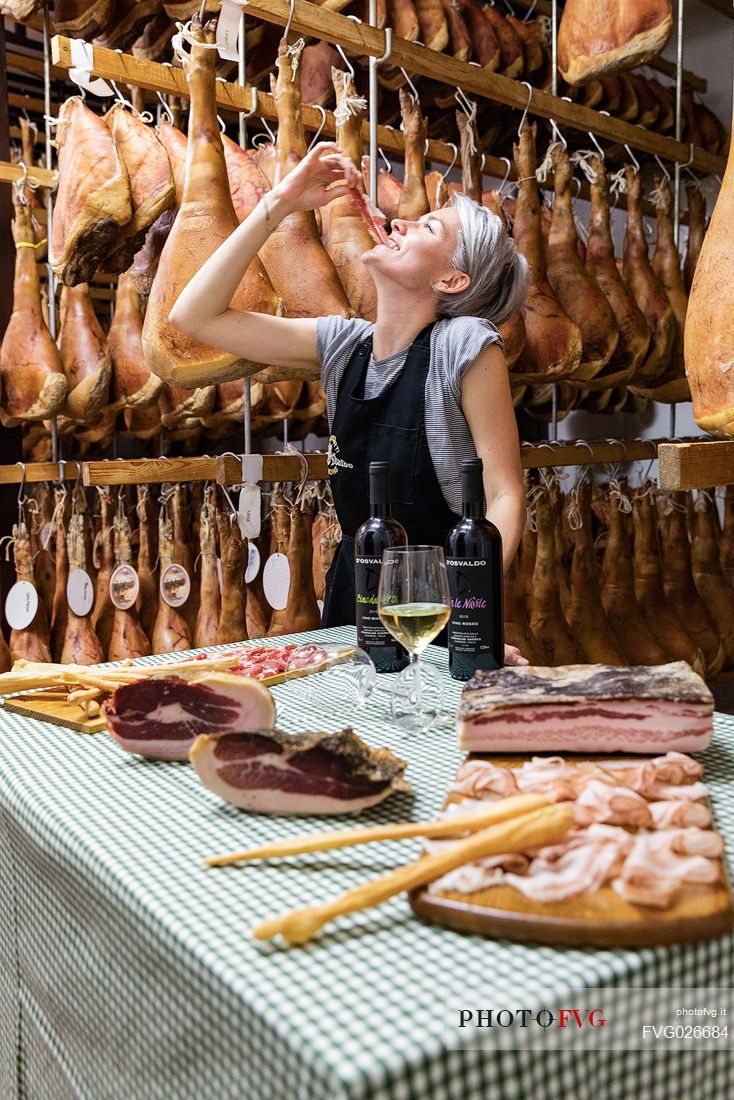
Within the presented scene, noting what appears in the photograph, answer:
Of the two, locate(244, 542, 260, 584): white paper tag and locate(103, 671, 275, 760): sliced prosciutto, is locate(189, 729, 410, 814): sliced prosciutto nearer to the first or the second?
locate(103, 671, 275, 760): sliced prosciutto

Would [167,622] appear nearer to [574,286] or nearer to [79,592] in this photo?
[79,592]

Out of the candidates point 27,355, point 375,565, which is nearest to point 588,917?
point 375,565

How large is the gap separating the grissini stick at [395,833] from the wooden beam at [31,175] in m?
2.76

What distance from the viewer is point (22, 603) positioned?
325 centimetres

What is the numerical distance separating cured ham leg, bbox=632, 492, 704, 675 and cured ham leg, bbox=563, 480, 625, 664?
0.19 meters

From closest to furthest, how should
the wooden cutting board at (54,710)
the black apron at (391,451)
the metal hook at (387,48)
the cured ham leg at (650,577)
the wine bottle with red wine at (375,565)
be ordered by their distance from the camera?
the wooden cutting board at (54,710), the wine bottle with red wine at (375,565), the black apron at (391,451), the metal hook at (387,48), the cured ham leg at (650,577)

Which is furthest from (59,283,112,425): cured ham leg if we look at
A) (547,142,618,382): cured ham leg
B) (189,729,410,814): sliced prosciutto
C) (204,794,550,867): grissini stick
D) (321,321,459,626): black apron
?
(204,794,550,867): grissini stick

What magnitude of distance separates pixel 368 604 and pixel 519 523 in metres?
0.63

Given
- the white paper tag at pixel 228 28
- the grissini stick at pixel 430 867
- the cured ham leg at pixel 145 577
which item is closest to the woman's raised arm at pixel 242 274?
the white paper tag at pixel 228 28

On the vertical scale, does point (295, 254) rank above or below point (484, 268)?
above

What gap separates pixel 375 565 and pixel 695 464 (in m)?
0.57

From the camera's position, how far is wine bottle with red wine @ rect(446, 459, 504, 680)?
5.34 feet

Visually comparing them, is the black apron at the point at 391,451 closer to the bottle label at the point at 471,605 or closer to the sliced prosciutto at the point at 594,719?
the bottle label at the point at 471,605

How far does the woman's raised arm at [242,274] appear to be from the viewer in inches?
92.2
